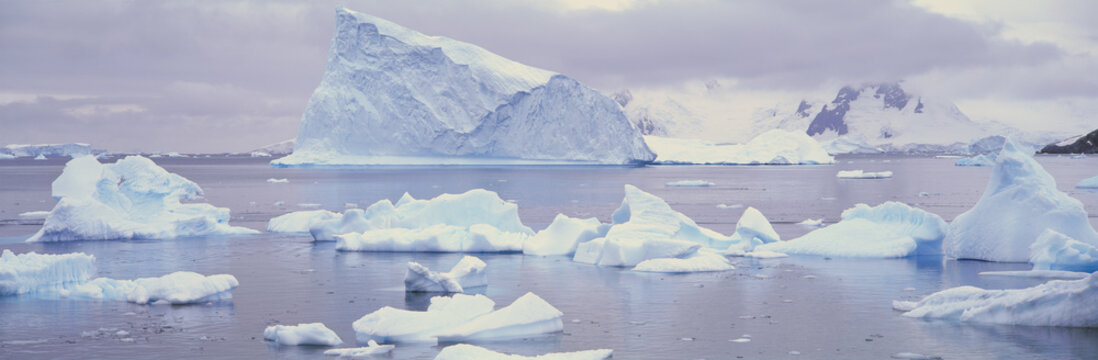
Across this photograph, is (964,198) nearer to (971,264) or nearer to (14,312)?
(971,264)

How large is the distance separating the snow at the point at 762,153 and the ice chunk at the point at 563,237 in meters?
59.0

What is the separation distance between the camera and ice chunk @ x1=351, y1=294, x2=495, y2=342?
29.6 feet

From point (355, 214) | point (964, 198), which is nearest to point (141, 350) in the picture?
point (355, 214)

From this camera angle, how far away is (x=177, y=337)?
922 cm

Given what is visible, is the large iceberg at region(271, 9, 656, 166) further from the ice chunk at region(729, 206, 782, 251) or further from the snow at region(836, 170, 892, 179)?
the ice chunk at region(729, 206, 782, 251)

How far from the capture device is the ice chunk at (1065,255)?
13031 mm

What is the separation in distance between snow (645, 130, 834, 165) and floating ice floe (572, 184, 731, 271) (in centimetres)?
5840

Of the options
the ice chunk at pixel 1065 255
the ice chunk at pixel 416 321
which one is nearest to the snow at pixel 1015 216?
the ice chunk at pixel 1065 255

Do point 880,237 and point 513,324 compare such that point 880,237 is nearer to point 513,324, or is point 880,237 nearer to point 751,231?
point 751,231

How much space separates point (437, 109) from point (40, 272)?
4362 cm

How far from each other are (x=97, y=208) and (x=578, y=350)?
Result: 14.0m

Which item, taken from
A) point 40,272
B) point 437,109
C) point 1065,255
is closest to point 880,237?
point 1065,255

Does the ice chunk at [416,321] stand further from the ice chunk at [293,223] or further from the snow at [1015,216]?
the ice chunk at [293,223]

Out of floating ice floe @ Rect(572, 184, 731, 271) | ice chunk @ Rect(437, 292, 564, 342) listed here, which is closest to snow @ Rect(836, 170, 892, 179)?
floating ice floe @ Rect(572, 184, 731, 271)
